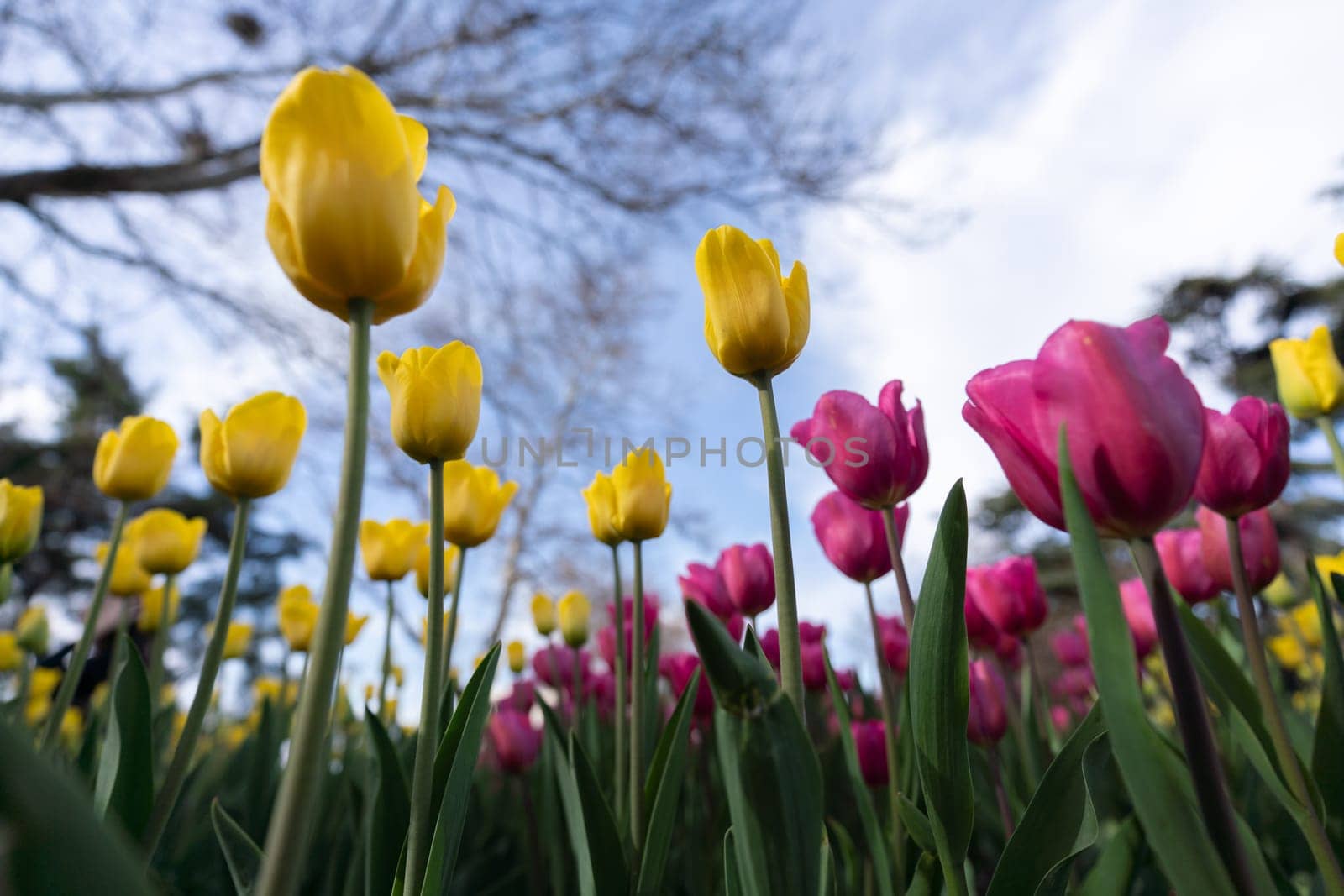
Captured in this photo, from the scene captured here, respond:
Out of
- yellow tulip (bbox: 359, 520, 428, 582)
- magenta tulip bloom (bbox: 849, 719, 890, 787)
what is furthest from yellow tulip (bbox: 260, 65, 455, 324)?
magenta tulip bloom (bbox: 849, 719, 890, 787)

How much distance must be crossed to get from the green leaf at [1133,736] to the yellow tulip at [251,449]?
0.79 m

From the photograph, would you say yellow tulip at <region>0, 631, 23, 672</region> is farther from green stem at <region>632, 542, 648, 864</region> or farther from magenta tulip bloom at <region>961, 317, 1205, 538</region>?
magenta tulip bloom at <region>961, 317, 1205, 538</region>

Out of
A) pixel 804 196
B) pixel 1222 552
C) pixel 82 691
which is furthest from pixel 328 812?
pixel 804 196

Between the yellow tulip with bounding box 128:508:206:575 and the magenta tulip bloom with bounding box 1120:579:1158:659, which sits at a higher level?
the yellow tulip with bounding box 128:508:206:575

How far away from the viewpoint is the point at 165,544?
1.34 meters

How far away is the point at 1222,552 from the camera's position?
42.9 inches

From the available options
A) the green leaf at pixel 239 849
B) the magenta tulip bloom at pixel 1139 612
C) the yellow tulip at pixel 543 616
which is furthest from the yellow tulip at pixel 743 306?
the yellow tulip at pixel 543 616

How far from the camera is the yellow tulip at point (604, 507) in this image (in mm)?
1017

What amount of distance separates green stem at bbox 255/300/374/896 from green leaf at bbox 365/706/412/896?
1.13 feet

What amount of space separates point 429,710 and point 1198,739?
1.59 ft

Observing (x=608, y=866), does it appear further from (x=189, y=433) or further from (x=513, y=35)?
(x=189, y=433)

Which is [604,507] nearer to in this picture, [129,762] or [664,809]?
[664,809]

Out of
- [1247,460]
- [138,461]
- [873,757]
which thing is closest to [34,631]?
[138,461]

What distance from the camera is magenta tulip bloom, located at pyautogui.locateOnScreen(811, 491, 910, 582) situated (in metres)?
0.99
